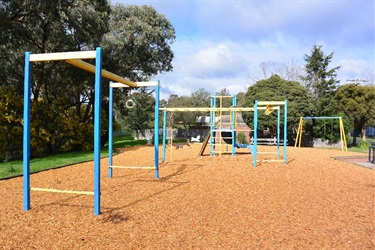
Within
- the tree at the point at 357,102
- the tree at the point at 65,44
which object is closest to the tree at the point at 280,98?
the tree at the point at 357,102

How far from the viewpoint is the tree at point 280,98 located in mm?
26656

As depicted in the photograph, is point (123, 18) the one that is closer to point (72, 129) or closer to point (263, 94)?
point (72, 129)

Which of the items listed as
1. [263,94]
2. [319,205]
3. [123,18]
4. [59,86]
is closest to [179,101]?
[263,94]

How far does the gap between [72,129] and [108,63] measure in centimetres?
433

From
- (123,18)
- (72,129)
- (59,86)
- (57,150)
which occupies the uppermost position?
(123,18)

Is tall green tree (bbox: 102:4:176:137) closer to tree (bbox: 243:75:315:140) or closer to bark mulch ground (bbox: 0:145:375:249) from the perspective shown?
tree (bbox: 243:75:315:140)

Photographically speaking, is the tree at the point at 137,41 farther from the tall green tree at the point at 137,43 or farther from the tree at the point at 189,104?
the tree at the point at 189,104

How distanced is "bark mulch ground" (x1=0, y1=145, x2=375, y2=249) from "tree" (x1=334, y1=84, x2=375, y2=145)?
863 inches

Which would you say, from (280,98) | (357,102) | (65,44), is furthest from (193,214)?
(357,102)

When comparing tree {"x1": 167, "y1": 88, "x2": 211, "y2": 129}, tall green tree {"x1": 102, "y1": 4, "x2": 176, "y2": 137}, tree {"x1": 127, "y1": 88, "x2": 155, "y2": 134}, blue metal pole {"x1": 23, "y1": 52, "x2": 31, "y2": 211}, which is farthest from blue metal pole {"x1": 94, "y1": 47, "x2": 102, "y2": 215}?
tree {"x1": 167, "y1": 88, "x2": 211, "y2": 129}

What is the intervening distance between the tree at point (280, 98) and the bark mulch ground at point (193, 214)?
17.9m

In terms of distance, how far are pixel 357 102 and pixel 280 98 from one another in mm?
7325

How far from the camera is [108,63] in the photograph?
58.0 ft

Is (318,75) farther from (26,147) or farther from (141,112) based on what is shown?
(26,147)
